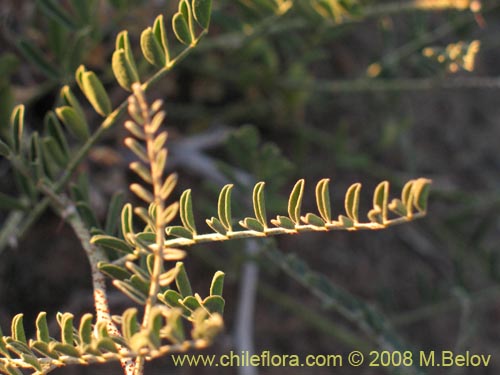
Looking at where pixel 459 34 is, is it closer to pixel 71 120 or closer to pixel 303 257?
pixel 303 257

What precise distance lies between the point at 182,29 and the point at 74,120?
167mm

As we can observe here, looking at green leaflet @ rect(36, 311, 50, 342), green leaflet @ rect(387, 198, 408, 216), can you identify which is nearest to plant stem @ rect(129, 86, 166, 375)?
green leaflet @ rect(36, 311, 50, 342)

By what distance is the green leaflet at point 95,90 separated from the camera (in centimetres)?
75

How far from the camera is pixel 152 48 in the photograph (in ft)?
2.44

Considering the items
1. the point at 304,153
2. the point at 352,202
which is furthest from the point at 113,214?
the point at 304,153

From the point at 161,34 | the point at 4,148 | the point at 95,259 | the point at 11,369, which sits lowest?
the point at 11,369

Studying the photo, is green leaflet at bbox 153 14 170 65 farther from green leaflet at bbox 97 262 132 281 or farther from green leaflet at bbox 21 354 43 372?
green leaflet at bbox 21 354 43 372

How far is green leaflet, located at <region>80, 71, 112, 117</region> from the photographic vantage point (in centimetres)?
75

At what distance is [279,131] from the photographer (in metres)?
1.57

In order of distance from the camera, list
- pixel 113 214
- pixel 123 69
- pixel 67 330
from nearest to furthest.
→ pixel 67 330 < pixel 123 69 < pixel 113 214

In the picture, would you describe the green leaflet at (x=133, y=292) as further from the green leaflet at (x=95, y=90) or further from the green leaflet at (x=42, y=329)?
the green leaflet at (x=95, y=90)

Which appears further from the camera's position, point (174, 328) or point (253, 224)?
point (253, 224)

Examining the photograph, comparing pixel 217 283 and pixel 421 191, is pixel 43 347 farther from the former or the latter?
pixel 421 191

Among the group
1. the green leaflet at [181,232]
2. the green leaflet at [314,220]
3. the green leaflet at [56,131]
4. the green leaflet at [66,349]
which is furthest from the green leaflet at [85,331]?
the green leaflet at [56,131]
